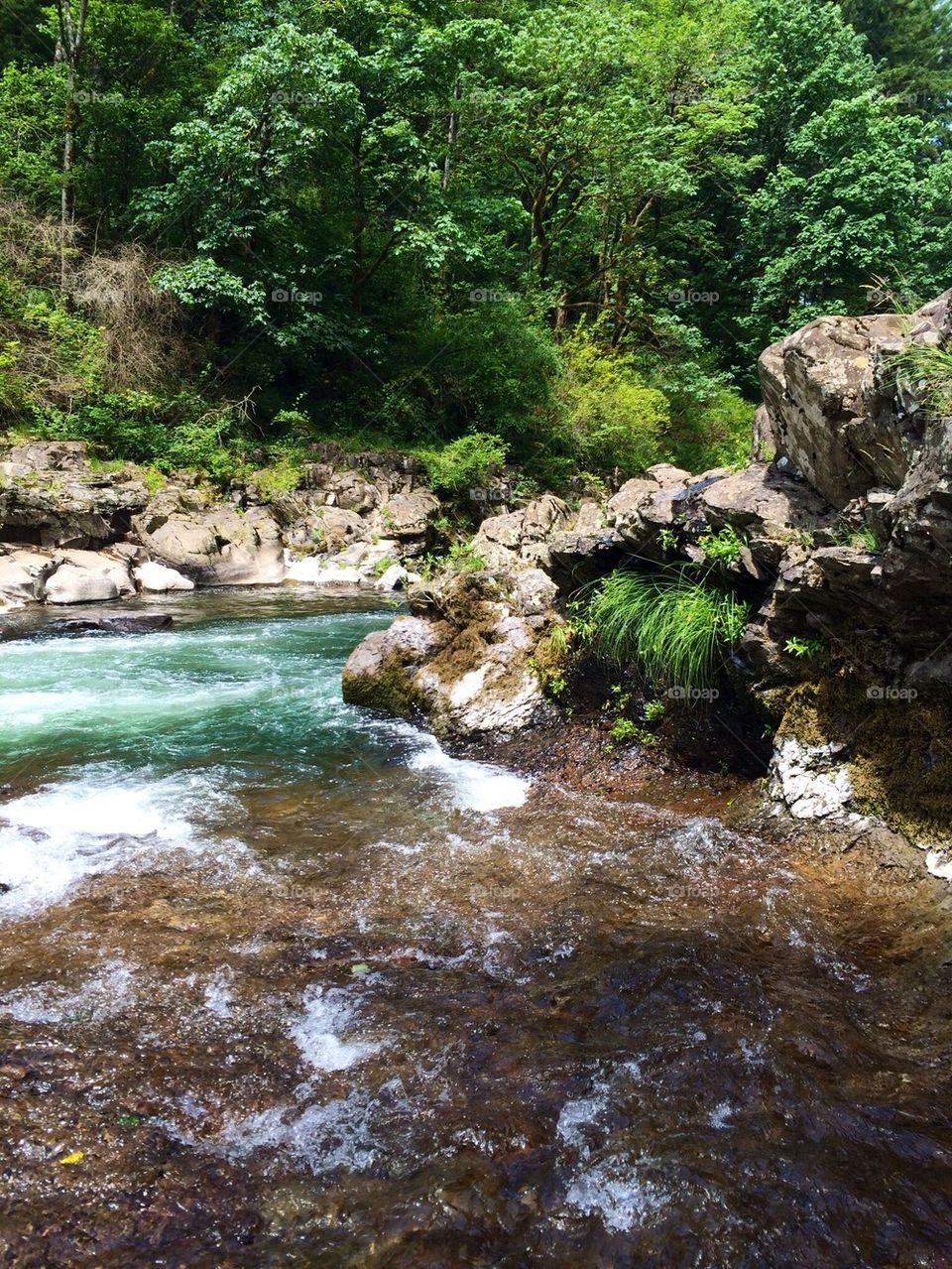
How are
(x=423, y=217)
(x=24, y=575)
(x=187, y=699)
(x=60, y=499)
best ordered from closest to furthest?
1. (x=187, y=699)
2. (x=24, y=575)
3. (x=60, y=499)
4. (x=423, y=217)

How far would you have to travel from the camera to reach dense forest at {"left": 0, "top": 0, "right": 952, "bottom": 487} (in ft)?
54.0

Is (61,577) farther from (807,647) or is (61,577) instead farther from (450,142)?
(450,142)

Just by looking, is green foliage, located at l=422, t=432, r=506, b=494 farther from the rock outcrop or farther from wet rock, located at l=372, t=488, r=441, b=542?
wet rock, located at l=372, t=488, r=441, b=542

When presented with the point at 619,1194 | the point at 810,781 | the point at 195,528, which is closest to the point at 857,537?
the point at 810,781

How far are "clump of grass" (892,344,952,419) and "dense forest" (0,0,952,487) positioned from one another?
14815mm

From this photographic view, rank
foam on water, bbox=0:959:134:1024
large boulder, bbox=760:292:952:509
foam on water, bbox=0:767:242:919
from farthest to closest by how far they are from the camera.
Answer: foam on water, bbox=0:767:242:919, large boulder, bbox=760:292:952:509, foam on water, bbox=0:959:134:1024

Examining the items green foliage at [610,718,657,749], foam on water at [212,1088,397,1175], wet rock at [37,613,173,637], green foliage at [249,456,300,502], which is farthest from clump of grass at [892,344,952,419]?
green foliage at [249,456,300,502]

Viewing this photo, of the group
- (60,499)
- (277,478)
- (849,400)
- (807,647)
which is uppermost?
(849,400)

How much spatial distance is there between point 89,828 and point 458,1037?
3.00m

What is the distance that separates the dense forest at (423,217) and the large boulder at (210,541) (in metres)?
1.67

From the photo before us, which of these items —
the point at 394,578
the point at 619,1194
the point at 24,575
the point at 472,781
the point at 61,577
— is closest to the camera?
the point at 619,1194

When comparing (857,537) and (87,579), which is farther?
(87,579)

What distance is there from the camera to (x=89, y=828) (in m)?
4.80

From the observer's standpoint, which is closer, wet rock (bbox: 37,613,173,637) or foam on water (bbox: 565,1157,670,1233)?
foam on water (bbox: 565,1157,670,1233)
